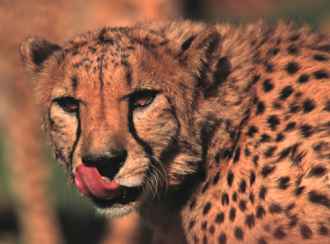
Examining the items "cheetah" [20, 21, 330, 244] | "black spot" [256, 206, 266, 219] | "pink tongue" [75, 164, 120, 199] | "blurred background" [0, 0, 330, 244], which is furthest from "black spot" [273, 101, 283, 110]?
"blurred background" [0, 0, 330, 244]

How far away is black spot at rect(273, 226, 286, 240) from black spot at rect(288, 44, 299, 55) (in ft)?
2.63

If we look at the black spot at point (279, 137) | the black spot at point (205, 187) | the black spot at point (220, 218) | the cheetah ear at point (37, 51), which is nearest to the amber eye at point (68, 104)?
the cheetah ear at point (37, 51)

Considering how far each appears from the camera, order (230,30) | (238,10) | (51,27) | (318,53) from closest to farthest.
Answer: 1. (318,53)
2. (230,30)
3. (51,27)
4. (238,10)

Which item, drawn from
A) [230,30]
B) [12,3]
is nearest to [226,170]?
[230,30]

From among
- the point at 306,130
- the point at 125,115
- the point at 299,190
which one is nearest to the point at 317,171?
the point at 299,190

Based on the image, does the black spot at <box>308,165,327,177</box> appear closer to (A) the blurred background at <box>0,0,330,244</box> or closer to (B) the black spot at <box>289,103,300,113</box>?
(B) the black spot at <box>289,103,300,113</box>

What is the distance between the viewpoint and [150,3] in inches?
248

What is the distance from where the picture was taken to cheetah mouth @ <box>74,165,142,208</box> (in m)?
3.68

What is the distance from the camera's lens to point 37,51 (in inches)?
167

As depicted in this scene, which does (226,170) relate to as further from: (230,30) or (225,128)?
(230,30)

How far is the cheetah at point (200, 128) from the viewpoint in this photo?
358 centimetres

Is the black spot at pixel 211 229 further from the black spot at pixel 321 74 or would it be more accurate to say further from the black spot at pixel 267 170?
the black spot at pixel 321 74

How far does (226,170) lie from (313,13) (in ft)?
28.9

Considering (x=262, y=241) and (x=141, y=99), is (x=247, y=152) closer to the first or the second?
(x=262, y=241)
